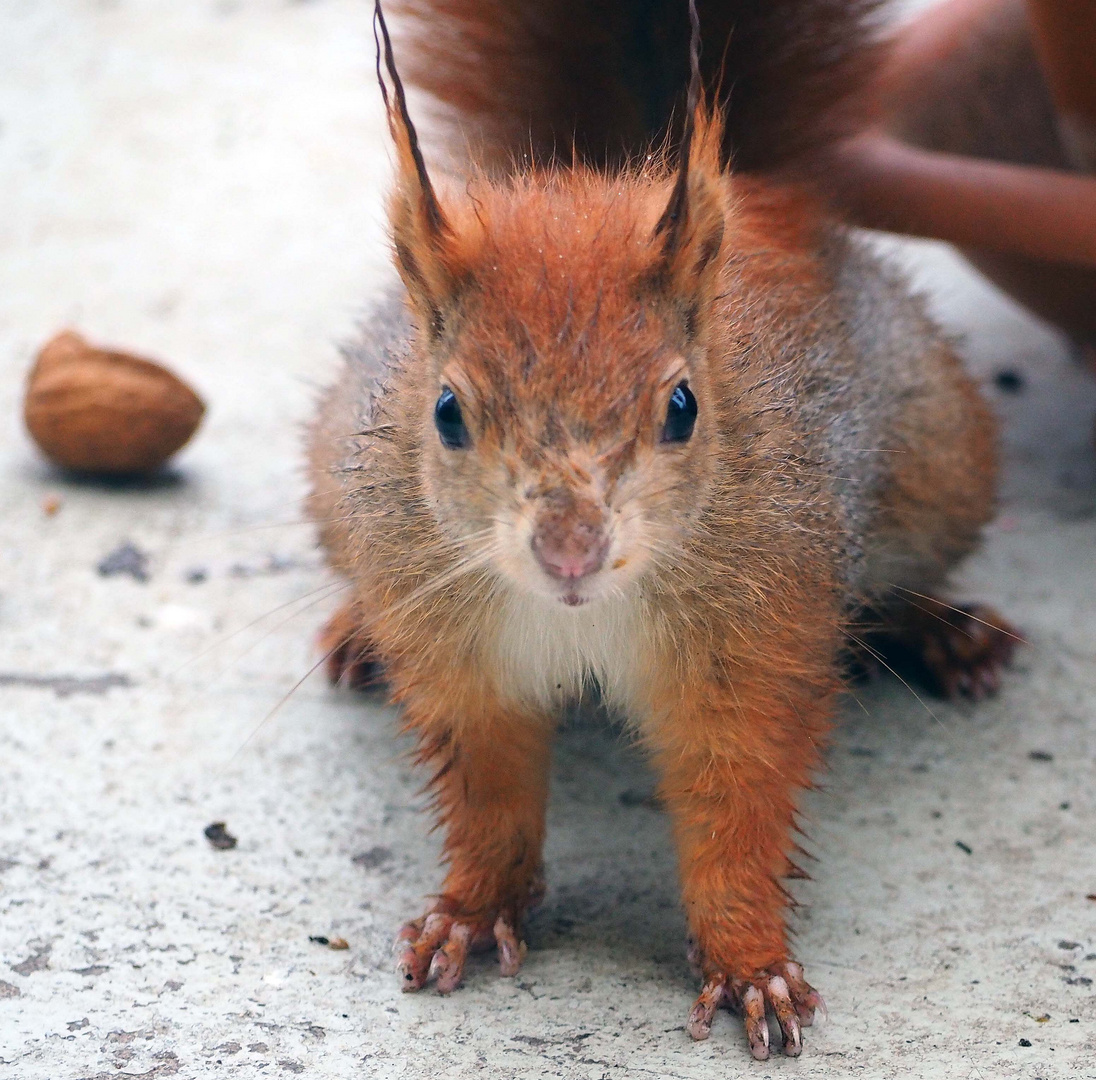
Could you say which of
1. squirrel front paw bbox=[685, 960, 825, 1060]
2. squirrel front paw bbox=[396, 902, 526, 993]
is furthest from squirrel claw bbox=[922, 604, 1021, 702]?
squirrel front paw bbox=[396, 902, 526, 993]

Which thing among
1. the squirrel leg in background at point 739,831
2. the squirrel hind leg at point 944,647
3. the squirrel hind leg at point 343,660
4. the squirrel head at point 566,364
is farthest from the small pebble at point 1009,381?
the squirrel head at point 566,364

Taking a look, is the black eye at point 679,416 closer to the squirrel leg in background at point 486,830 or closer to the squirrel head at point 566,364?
the squirrel head at point 566,364

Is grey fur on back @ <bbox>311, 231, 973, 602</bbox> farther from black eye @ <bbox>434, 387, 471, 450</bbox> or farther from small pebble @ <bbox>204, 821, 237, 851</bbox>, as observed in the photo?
small pebble @ <bbox>204, 821, 237, 851</bbox>

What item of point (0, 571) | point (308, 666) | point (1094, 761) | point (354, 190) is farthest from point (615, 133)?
point (354, 190)

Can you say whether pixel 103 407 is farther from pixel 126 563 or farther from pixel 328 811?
pixel 328 811

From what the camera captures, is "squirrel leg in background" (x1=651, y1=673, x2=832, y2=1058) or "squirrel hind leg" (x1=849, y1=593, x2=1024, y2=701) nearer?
"squirrel leg in background" (x1=651, y1=673, x2=832, y2=1058)

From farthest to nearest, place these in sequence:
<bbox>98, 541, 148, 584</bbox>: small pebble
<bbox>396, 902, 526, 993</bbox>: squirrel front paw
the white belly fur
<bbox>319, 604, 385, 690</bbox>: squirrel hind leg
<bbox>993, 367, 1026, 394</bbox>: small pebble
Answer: <bbox>993, 367, 1026, 394</bbox>: small pebble
<bbox>98, 541, 148, 584</bbox>: small pebble
<bbox>319, 604, 385, 690</bbox>: squirrel hind leg
<bbox>396, 902, 526, 993</bbox>: squirrel front paw
the white belly fur

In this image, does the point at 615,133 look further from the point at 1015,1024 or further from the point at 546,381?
the point at 1015,1024
